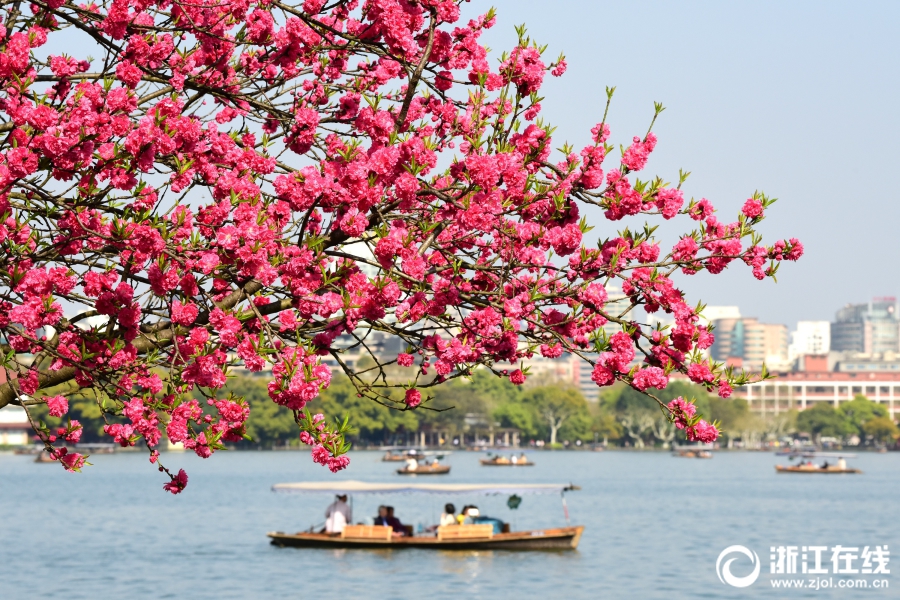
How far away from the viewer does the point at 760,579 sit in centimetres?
4497

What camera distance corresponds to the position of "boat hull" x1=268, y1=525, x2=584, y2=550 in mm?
45656

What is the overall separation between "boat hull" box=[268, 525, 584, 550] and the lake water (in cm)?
64

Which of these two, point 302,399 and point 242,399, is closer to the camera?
point 302,399

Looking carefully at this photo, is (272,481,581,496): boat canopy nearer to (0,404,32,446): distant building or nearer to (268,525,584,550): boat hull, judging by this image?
(268,525,584,550): boat hull

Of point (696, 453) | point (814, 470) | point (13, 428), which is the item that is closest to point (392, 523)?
point (814, 470)

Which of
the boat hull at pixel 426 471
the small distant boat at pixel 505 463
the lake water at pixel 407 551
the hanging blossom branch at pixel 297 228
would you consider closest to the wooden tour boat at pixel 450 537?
the lake water at pixel 407 551

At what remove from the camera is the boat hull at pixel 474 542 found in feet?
150

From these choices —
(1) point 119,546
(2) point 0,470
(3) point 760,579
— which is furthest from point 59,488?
(3) point 760,579

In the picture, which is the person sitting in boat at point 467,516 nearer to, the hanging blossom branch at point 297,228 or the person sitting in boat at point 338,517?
the person sitting in boat at point 338,517

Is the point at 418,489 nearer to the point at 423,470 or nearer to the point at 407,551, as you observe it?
the point at 407,551

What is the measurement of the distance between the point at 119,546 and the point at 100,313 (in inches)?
1911

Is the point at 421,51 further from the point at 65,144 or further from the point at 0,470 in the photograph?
the point at 0,470

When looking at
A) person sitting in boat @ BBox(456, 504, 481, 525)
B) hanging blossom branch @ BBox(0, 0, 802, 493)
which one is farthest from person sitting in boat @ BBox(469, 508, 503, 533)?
hanging blossom branch @ BBox(0, 0, 802, 493)

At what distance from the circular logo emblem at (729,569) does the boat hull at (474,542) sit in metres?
5.08
